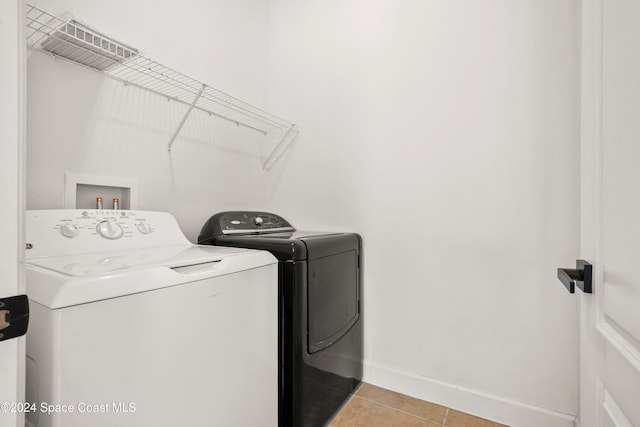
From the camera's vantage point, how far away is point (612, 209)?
0.61 meters

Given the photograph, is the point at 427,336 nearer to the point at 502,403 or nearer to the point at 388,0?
the point at 502,403

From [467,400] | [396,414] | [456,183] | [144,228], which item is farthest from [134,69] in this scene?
[467,400]

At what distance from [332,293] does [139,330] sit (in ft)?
2.85

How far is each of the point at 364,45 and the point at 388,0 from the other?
0.26m

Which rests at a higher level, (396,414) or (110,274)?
(110,274)

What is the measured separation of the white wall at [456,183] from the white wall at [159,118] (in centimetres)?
43

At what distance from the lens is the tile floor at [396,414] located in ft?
4.64

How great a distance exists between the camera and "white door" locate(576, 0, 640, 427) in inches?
20.4

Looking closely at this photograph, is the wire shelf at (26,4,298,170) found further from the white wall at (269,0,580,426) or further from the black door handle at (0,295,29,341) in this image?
the black door handle at (0,295,29,341)

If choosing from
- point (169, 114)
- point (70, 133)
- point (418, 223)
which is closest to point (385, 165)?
point (418, 223)

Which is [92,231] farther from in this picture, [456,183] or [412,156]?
[456,183]

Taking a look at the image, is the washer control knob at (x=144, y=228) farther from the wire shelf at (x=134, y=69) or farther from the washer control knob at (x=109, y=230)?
the wire shelf at (x=134, y=69)

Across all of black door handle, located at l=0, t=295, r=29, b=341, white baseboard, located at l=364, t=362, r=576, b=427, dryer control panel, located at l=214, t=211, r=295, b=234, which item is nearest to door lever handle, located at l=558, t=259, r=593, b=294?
white baseboard, located at l=364, t=362, r=576, b=427

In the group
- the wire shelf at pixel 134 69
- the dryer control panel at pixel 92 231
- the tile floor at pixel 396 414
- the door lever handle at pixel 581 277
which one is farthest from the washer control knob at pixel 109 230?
the door lever handle at pixel 581 277
